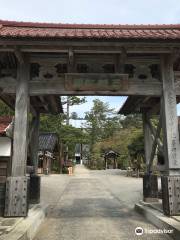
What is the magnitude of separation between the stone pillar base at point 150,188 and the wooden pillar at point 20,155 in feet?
15.8

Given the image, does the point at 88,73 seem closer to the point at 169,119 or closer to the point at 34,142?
the point at 169,119

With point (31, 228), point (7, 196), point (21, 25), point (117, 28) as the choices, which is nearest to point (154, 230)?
point (31, 228)

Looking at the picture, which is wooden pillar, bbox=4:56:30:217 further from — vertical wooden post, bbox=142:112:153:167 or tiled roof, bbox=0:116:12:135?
vertical wooden post, bbox=142:112:153:167

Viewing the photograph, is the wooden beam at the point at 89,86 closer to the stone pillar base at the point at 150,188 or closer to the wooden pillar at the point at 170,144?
the wooden pillar at the point at 170,144

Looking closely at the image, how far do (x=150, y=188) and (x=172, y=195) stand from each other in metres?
3.20

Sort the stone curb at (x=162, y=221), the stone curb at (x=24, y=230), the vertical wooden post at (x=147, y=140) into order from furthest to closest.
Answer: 1. the vertical wooden post at (x=147, y=140)
2. the stone curb at (x=162, y=221)
3. the stone curb at (x=24, y=230)

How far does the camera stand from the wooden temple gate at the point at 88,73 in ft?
22.1

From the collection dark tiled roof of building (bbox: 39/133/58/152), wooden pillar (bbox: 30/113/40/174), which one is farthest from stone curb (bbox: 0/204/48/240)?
dark tiled roof of building (bbox: 39/133/58/152)

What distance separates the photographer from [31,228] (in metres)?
6.21

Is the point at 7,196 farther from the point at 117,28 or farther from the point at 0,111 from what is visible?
the point at 0,111

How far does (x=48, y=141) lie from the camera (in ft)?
116

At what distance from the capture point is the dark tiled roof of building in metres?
34.7
